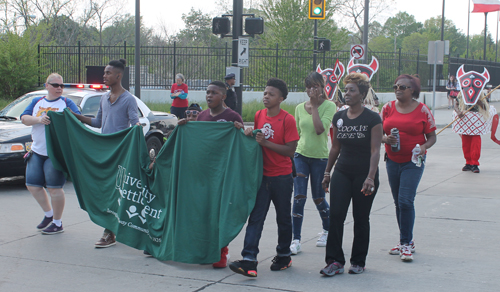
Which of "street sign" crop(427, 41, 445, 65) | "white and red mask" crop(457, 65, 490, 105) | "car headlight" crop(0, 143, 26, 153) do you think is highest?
"street sign" crop(427, 41, 445, 65)

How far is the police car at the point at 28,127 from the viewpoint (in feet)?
28.3

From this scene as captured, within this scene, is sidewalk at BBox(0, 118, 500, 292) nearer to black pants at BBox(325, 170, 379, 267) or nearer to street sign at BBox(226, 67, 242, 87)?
black pants at BBox(325, 170, 379, 267)

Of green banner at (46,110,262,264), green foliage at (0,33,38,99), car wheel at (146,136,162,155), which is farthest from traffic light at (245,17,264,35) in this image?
green foliage at (0,33,38,99)

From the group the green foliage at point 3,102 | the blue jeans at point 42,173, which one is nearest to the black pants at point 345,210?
the blue jeans at point 42,173

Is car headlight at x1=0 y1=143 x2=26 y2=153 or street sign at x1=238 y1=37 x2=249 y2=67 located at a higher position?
street sign at x1=238 y1=37 x2=249 y2=67

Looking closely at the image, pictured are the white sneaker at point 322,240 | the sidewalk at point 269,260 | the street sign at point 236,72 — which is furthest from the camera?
the street sign at point 236,72

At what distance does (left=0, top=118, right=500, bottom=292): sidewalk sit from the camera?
4750 millimetres

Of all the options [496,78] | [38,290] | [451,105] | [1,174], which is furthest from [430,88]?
[38,290]

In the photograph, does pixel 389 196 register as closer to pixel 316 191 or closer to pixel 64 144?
pixel 316 191

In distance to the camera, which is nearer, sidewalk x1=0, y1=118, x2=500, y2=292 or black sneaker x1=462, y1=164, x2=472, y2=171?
sidewalk x1=0, y1=118, x2=500, y2=292

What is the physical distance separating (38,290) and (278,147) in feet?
7.49

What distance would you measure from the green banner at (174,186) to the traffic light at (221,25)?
865 centimetres

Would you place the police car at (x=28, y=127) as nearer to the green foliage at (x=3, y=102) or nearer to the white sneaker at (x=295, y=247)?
the white sneaker at (x=295, y=247)

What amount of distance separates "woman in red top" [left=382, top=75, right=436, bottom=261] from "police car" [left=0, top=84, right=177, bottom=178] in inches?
225
